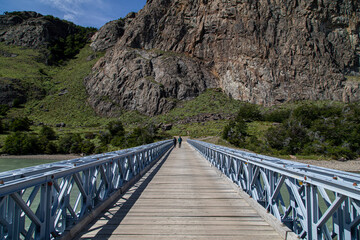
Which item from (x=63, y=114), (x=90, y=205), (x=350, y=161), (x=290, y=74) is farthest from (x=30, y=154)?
(x=290, y=74)

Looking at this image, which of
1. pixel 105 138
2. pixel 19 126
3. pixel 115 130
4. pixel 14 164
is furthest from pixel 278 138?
pixel 19 126

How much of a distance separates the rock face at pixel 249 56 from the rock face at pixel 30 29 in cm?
4384

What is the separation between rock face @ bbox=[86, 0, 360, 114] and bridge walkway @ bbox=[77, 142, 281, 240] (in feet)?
202

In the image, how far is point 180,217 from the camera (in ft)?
14.7

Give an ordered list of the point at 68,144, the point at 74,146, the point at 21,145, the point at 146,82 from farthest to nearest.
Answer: the point at 146,82
the point at 68,144
the point at 74,146
the point at 21,145

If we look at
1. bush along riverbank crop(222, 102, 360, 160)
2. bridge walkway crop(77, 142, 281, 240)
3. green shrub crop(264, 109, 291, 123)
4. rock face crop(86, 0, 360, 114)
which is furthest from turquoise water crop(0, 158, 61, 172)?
green shrub crop(264, 109, 291, 123)

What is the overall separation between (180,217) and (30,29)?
124 m

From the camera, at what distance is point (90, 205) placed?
4.23 metres

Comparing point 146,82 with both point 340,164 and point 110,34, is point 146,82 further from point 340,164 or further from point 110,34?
point 340,164

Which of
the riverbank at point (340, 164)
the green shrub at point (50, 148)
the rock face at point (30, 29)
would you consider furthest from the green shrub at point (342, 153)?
the rock face at point (30, 29)

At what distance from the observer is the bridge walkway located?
→ 12.2 ft

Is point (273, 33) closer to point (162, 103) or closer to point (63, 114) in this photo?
point (162, 103)

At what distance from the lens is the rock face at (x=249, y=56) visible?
66188mm

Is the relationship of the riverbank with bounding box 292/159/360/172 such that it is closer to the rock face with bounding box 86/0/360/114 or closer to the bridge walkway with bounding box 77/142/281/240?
the bridge walkway with bounding box 77/142/281/240
